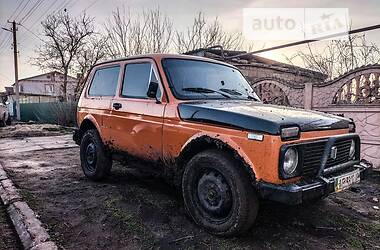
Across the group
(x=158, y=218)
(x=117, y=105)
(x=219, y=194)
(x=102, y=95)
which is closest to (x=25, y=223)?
(x=158, y=218)

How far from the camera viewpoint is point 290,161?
3.02 meters

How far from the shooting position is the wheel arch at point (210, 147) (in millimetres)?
3070

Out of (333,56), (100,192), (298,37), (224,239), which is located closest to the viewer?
(224,239)

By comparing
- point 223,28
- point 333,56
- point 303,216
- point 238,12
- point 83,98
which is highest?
point 223,28

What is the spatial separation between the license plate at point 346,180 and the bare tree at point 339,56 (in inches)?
294

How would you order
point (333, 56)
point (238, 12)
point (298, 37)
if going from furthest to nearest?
point (333, 56) < point (238, 12) < point (298, 37)

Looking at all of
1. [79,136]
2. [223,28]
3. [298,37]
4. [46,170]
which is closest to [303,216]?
[79,136]

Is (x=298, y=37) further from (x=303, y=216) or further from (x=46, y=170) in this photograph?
(x=46, y=170)

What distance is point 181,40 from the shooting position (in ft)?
63.7

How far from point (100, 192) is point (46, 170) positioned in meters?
2.24

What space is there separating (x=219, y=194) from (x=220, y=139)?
1.86 ft

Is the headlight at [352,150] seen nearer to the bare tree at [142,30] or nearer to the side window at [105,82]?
the side window at [105,82]

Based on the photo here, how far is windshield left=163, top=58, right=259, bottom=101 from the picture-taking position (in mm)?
4027

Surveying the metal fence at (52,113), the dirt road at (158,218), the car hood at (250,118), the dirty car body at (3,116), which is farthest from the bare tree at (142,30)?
the car hood at (250,118)
